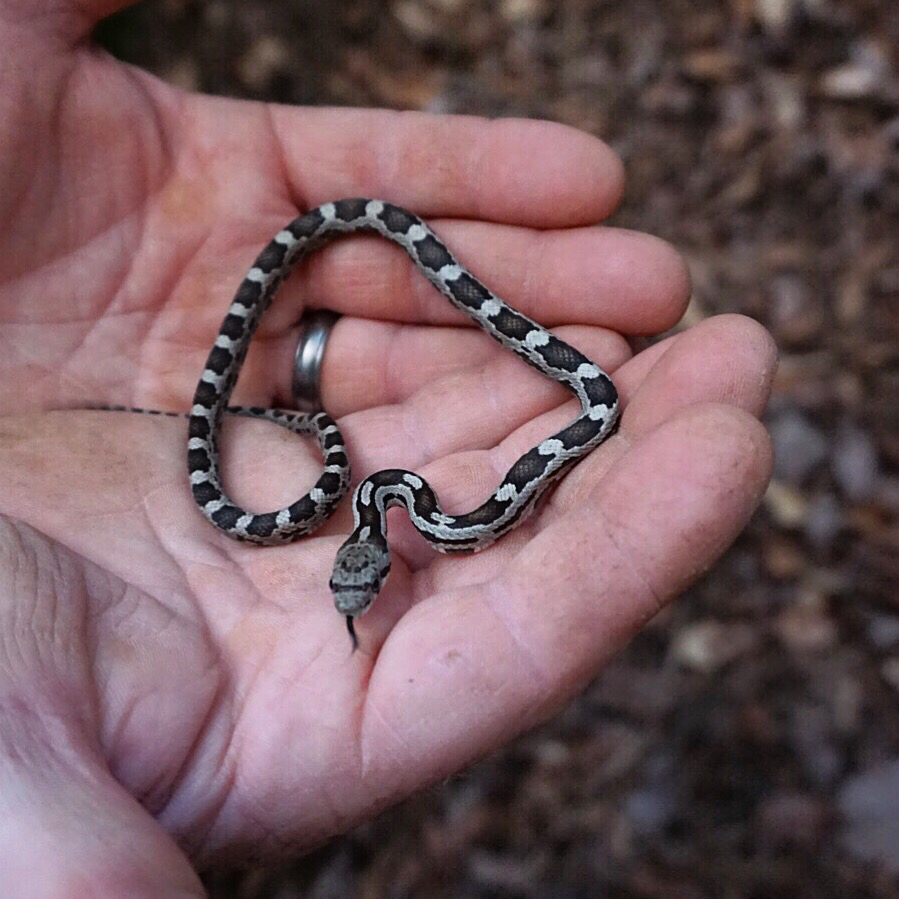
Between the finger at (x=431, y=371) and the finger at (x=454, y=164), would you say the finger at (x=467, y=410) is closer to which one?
the finger at (x=431, y=371)

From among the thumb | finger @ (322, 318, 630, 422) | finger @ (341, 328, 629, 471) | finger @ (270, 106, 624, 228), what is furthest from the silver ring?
the thumb

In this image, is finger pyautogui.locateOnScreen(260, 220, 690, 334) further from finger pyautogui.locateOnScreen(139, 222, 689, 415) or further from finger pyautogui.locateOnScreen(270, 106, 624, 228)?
finger pyautogui.locateOnScreen(270, 106, 624, 228)

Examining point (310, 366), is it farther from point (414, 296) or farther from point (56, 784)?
point (56, 784)

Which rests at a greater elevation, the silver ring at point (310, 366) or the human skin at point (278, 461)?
the human skin at point (278, 461)

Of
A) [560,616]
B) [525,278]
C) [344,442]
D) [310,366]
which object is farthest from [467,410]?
[560,616]

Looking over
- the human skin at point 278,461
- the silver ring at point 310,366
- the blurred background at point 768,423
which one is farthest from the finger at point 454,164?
the blurred background at point 768,423

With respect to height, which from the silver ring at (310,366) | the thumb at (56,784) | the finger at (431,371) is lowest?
the silver ring at (310,366)
